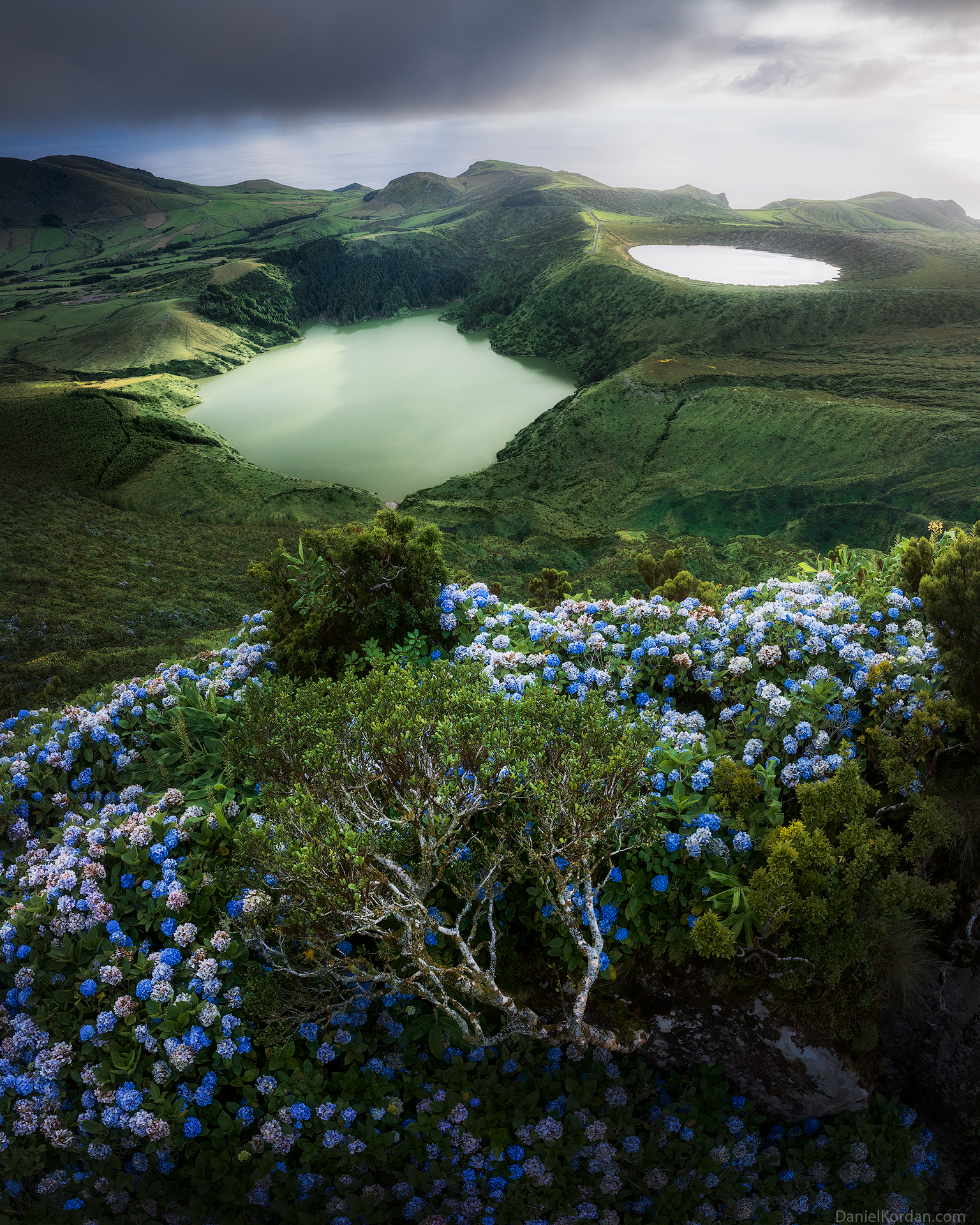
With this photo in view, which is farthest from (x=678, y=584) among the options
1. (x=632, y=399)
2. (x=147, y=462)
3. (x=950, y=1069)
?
(x=147, y=462)

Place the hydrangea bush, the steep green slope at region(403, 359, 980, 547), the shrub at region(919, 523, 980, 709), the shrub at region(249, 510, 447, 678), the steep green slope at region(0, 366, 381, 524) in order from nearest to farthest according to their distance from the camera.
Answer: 1. the hydrangea bush
2. the shrub at region(919, 523, 980, 709)
3. the shrub at region(249, 510, 447, 678)
4. the steep green slope at region(403, 359, 980, 547)
5. the steep green slope at region(0, 366, 381, 524)

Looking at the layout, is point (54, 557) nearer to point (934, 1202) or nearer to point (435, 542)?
point (435, 542)

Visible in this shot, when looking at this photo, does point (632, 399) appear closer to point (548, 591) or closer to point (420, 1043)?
point (548, 591)

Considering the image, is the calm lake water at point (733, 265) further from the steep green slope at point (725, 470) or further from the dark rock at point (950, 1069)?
the dark rock at point (950, 1069)

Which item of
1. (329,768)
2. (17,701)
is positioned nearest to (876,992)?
(329,768)

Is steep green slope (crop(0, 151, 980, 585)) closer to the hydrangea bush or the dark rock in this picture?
the hydrangea bush

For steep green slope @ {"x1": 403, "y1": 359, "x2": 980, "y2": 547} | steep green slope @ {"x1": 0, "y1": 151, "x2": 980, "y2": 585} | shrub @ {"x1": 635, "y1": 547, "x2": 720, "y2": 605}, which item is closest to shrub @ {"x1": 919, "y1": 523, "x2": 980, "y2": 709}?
shrub @ {"x1": 635, "y1": 547, "x2": 720, "y2": 605}
